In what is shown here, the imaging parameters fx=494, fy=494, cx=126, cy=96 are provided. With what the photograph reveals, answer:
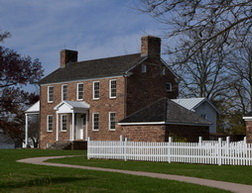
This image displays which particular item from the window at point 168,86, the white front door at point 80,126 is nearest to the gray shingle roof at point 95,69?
the white front door at point 80,126

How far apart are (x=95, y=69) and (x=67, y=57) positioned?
6.08 metres

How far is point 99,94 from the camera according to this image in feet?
128

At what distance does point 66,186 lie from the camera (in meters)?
13.0

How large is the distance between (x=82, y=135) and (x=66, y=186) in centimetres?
2740

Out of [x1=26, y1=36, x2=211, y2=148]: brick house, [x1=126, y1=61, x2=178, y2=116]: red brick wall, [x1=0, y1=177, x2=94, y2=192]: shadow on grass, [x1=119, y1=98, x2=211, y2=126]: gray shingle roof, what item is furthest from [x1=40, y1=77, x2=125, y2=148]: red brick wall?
[x1=0, y1=177, x2=94, y2=192]: shadow on grass

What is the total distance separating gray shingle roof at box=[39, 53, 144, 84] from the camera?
38094 millimetres

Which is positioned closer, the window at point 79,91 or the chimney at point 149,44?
the chimney at point 149,44

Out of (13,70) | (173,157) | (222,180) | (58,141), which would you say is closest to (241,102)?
(58,141)

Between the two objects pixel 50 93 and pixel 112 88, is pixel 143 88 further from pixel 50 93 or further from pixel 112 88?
pixel 50 93

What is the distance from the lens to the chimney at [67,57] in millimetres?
45406

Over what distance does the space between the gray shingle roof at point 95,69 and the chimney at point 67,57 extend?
1.82 feet

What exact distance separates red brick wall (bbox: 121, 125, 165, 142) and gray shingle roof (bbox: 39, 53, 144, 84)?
7643 mm

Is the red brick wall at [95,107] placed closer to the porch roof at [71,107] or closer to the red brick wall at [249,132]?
the porch roof at [71,107]

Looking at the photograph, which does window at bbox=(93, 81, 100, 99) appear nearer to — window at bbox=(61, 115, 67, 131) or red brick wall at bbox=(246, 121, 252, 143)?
window at bbox=(61, 115, 67, 131)
